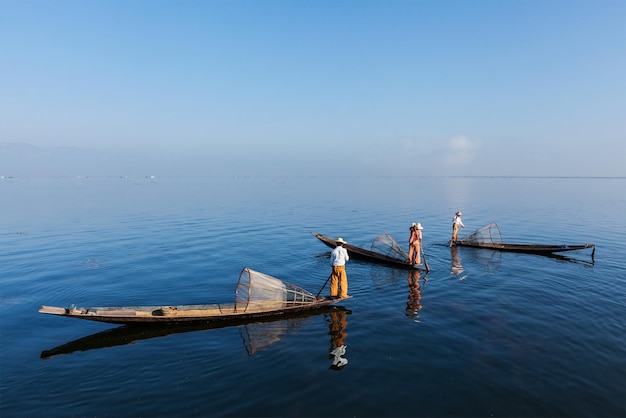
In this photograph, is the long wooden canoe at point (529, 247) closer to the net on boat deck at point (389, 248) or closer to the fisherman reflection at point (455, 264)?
the fisherman reflection at point (455, 264)

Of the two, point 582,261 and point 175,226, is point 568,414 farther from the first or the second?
point 175,226

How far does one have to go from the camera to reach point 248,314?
48.9 feet

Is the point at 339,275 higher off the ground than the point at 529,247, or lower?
higher

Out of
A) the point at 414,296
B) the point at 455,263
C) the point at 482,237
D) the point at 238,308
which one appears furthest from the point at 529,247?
the point at 238,308

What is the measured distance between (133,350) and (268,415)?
21.8 ft

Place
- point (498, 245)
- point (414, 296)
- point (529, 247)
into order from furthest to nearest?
point (498, 245) < point (529, 247) < point (414, 296)

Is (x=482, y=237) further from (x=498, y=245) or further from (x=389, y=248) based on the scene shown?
(x=389, y=248)

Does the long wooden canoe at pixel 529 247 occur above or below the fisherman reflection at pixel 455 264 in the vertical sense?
above

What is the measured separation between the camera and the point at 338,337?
1346 centimetres

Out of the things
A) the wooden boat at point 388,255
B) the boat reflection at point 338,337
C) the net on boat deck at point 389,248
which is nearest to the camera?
the boat reflection at point 338,337

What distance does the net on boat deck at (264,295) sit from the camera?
15.0 meters

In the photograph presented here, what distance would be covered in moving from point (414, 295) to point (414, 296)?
0.16 metres

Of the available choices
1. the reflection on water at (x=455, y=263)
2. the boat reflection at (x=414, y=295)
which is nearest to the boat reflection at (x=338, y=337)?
the boat reflection at (x=414, y=295)

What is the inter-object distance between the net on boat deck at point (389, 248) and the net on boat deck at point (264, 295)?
10232mm
